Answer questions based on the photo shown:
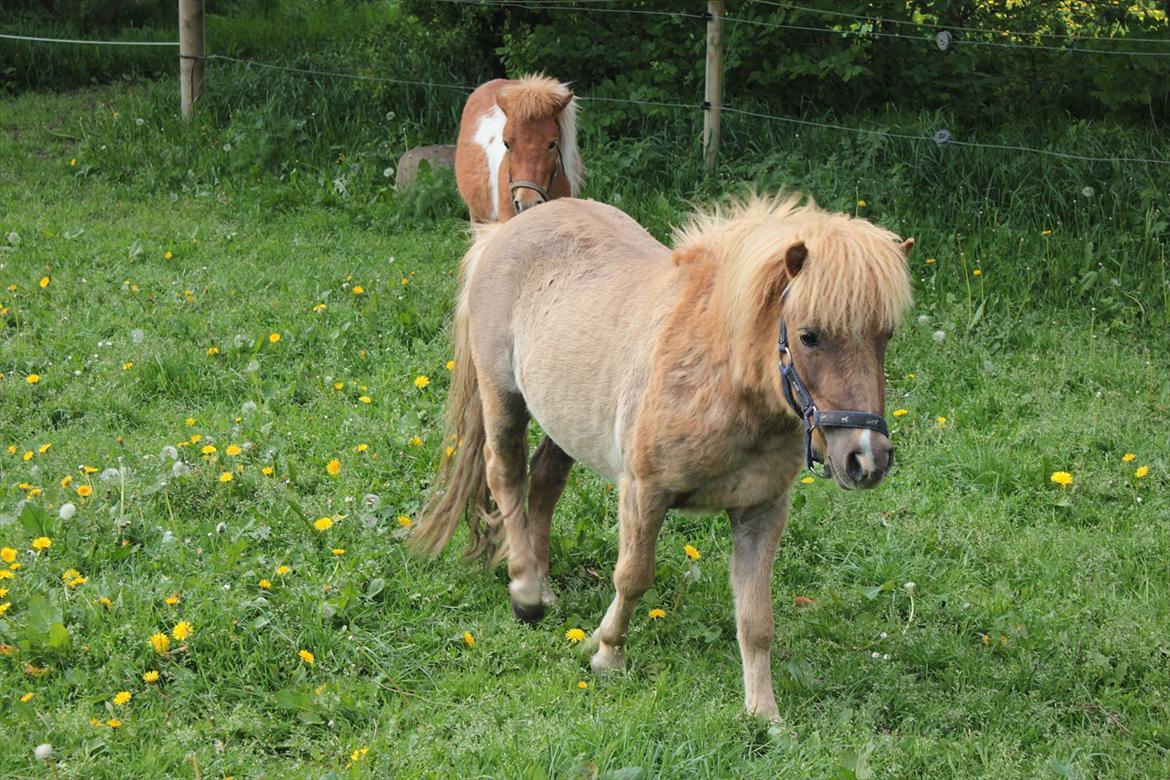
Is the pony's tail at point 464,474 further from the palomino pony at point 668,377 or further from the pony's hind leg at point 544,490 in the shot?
the pony's hind leg at point 544,490

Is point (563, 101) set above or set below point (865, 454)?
above

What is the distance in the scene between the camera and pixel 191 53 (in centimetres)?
1020

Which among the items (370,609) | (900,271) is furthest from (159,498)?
(900,271)

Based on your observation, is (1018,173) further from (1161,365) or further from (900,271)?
(900,271)

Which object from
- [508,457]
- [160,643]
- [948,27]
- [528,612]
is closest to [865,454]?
[528,612]

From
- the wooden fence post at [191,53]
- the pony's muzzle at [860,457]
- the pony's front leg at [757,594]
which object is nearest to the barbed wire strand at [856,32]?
the wooden fence post at [191,53]

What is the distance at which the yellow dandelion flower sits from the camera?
3.62 meters

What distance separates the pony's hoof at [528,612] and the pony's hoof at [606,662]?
38cm

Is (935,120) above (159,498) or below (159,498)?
above

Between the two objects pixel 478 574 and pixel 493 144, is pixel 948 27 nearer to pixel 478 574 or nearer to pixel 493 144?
pixel 493 144

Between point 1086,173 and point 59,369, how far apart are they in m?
6.49

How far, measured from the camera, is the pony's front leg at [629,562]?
3684 mm

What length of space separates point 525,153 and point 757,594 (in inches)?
148

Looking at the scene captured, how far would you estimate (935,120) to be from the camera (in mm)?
8547
